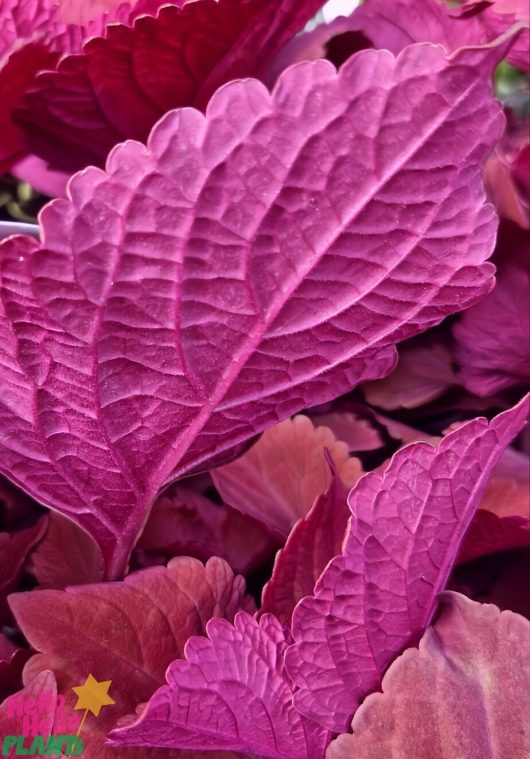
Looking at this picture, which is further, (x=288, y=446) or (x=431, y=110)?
(x=288, y=446)

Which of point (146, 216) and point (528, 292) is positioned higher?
point (146, 216)

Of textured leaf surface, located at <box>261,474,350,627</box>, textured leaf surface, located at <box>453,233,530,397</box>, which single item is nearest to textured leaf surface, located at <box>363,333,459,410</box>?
textured leaf surface, located at <box>453,233,530,397</box>

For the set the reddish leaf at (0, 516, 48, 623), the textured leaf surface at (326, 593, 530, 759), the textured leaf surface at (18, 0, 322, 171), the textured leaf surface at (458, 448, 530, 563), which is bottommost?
the textured leaf surface at (458, 448, 530, 563)

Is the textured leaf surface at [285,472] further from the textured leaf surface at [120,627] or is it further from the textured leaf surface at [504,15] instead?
the textured leaf surface at [504,15]

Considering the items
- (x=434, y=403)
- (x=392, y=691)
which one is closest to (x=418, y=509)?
(x=392, y=691)

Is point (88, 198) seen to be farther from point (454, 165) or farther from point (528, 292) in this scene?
point (528, 292)

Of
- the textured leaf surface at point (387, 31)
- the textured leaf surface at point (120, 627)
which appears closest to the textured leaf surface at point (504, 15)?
the textured leaf surface at point (387, 31)

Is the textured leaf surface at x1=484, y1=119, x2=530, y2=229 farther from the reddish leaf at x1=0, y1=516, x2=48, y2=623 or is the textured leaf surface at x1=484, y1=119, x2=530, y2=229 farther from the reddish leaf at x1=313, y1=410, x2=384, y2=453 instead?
the reddish leaf at x1=0, y1=516, x2=48, y2=623
